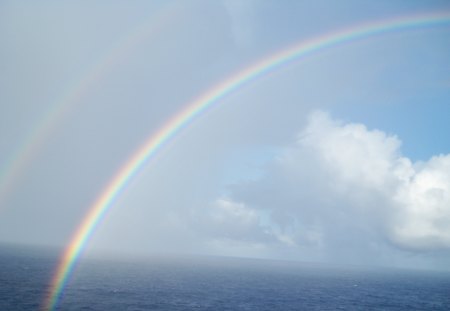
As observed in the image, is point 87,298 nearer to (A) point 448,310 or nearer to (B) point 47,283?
(B) point 47,283

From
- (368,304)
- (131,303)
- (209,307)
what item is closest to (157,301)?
(131,303)

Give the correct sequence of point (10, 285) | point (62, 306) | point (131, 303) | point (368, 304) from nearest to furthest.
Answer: point (62, 306) → point (131, 303) → point (10, 285) → point (368, 304)

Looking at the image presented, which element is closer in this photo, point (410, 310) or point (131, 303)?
point (131, 303)

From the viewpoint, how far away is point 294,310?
9469 cm

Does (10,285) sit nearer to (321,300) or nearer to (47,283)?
(47,283)

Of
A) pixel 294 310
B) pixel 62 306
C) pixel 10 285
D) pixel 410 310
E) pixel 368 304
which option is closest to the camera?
pixel 62 306

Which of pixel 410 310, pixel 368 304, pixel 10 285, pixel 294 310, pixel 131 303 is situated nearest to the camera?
pixel 131 303

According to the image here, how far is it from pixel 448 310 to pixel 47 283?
138 metres

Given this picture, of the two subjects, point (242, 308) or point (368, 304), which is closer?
point (242, 308)

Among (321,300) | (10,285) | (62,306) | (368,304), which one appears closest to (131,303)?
(62,306)

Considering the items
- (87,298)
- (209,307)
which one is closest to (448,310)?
(209,307)

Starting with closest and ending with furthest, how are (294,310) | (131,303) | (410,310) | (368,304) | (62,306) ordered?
(62,306) < (131,303) < (294,310) < (410,310) < (368,304)

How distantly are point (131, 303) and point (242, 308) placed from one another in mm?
30067

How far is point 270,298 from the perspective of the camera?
116m
